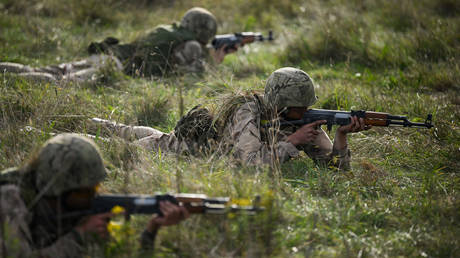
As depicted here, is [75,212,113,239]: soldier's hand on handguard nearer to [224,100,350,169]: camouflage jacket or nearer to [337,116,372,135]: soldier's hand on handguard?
[224,100,350,169]: camouflage jacket

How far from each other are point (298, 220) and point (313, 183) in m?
0.72

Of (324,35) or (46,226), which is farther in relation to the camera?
(324,35)

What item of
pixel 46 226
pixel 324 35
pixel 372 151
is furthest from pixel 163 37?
pixel 46 226

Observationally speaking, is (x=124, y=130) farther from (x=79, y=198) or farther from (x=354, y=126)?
(x=354, y=126)

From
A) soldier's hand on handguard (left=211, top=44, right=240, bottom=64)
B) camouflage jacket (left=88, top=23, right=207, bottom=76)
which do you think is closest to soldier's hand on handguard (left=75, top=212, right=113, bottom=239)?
camouflage jacket (left=88, top=23, right=207, bottom=76)

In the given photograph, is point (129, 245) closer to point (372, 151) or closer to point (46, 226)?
point (46, 226)

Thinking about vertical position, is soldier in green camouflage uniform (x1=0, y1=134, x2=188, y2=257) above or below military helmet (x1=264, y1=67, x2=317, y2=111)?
below

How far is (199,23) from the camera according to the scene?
8516mm

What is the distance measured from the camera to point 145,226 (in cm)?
341

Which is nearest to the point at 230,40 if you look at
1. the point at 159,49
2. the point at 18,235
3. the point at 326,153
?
the point at 159,49

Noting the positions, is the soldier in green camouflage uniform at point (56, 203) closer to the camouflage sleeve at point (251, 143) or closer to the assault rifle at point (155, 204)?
the assault rifle at point (155, 204)

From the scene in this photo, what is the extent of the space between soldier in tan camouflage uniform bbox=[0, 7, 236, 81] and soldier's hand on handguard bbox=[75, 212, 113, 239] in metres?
4.41

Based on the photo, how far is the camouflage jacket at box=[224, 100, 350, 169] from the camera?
4352mm

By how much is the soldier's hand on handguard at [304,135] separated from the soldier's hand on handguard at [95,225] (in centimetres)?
203
